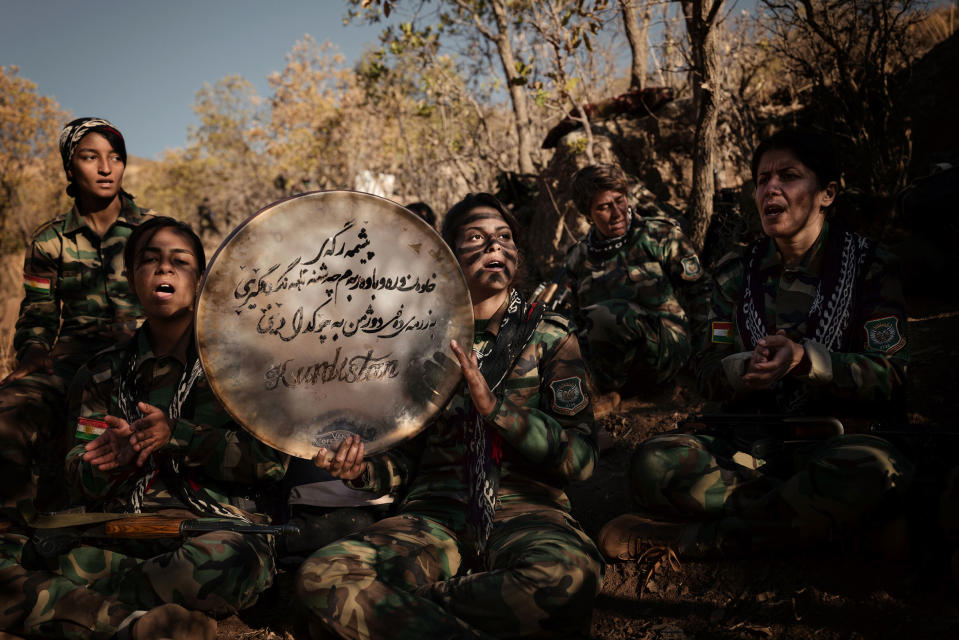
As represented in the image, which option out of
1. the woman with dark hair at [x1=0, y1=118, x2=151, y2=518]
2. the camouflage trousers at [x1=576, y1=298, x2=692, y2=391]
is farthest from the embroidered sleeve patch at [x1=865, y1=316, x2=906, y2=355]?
the woman with dark hair at [x1=0, y1=118, x2=151, y2=518]

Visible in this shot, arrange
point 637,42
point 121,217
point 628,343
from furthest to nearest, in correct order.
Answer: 1. point 637,42
2. point 628,343
3. point 121,217

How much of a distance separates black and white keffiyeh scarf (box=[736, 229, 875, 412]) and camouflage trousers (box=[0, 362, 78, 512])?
260 centimetres

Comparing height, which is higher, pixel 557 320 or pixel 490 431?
pixel 557 320

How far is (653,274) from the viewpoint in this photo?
4.36 meters

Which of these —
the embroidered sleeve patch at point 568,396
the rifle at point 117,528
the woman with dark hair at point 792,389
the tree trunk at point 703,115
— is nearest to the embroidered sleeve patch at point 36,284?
the rifle at point 117,528

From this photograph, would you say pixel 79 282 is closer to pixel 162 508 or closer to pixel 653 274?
pixel 162 508

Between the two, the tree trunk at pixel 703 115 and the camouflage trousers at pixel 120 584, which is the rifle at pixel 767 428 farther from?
the tree trunk at pixel 703 115

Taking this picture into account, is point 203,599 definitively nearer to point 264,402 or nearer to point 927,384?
point 264,402

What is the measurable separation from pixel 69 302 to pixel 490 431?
107 inches

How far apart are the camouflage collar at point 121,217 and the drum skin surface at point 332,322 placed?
2248mm

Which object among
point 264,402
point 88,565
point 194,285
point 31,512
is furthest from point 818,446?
point 31,512

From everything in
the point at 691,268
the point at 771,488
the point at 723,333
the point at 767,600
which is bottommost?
the point at 767,600

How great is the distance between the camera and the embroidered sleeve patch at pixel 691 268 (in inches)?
173

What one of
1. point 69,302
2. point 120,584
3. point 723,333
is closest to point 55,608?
point 120,584
